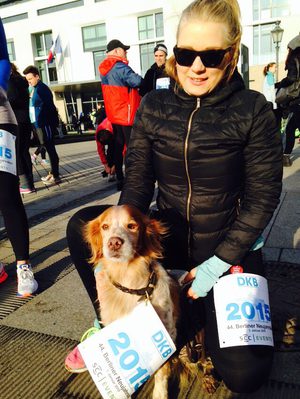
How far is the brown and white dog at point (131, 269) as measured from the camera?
1.93 m

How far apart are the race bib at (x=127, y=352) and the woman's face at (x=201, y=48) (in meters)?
1.24

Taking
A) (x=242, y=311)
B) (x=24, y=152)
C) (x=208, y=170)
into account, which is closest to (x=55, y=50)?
(x=24, y=152)

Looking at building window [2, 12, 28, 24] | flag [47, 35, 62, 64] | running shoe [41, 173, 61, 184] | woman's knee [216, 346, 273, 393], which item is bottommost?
running shoe [41, 173, 61, 184]

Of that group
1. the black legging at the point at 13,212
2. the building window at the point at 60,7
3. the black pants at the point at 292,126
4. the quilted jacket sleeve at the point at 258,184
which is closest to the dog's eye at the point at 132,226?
the quilted jacket sleeve at the point at 258,184

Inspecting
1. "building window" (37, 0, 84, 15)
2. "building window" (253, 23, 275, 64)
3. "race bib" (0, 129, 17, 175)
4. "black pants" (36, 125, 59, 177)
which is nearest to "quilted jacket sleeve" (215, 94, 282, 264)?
"race bib" (0, 129, 17, 175)

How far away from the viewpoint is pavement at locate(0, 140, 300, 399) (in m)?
2.09

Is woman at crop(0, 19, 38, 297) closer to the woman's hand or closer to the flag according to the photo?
the woman's hand

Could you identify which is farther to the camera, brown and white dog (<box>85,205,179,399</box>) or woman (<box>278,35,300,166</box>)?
woman (<box>278,35,300,166</box>)

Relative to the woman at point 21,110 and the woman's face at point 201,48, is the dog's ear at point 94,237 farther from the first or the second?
the woman at point 21,110

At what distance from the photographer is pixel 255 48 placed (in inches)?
1243

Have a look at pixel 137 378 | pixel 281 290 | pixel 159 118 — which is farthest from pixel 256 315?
pixel 159 118

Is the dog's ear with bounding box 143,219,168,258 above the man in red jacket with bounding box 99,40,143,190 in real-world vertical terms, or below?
below

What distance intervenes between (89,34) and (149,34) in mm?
7113

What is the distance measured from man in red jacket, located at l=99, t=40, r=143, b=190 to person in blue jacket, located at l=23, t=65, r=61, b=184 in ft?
6.14
